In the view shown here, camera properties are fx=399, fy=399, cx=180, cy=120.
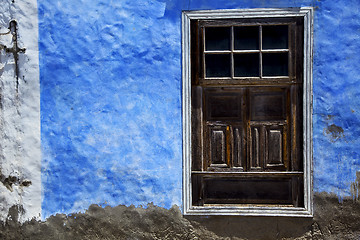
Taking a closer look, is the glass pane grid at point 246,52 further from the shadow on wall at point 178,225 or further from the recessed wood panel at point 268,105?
the shadow on wall at point 178,225

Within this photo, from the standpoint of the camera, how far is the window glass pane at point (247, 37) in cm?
448

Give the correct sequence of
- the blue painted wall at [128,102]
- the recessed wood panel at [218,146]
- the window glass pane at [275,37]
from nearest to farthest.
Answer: the blue painted wall at [128,102]
the window glass pane at [275,37]
the recessed wood panel at [218,146]

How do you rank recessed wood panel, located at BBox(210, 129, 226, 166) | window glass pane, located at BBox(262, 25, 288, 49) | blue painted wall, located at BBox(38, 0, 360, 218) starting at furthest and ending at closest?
recessed wood panel, located at BBox(210, 129, 226, 166)
window glass pane, located at BBox(262, 25, 288, 49)
blue painted wall, located at BBox(38, 0, 360, 218)

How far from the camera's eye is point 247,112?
4523 millimetres

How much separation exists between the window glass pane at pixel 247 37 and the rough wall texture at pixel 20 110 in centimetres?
229

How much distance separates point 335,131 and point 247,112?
0.97m

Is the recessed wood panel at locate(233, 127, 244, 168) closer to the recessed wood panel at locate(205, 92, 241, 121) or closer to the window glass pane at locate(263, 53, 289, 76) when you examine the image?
the recessed wood panel at locate(205, 92, 241, 121)

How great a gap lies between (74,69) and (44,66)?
352mm

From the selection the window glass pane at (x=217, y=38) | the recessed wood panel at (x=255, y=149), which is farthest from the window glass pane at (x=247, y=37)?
the recessed wood panel at (x=255, y=149)

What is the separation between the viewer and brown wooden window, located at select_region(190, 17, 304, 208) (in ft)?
14.6

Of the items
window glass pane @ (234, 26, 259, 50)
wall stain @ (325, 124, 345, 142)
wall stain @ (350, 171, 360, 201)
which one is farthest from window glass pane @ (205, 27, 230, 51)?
wall stain @ (350, 171, 360, 201)

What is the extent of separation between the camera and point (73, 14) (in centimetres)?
449

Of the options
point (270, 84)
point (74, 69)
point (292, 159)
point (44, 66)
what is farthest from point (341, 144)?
point (44, 66)

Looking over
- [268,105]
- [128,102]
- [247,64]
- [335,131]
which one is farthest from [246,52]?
[128,102]
